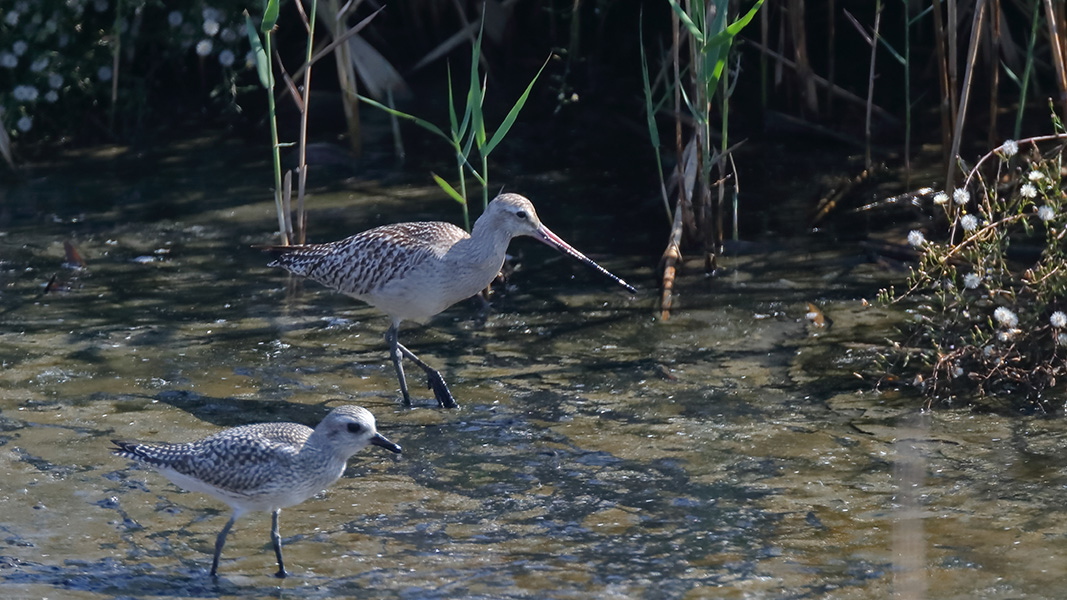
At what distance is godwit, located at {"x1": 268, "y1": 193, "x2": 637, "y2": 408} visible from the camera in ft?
22.1

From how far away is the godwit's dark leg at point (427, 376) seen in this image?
6.43 meters

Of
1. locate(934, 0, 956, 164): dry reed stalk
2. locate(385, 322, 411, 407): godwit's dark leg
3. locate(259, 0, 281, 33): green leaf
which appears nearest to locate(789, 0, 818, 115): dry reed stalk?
locate(934, 0, 956, 164): dry reed stalk

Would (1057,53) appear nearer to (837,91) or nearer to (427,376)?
(837,91)

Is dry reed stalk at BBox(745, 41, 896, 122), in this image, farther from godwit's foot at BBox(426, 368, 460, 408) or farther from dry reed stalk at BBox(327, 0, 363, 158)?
godwit's foot at BBox(426, 368, 460, 408)

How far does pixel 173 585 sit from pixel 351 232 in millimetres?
4246

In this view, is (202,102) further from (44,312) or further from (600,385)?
(600,385)

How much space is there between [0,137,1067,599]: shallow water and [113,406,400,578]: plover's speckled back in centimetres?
24

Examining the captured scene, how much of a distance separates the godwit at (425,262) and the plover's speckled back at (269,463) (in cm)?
156

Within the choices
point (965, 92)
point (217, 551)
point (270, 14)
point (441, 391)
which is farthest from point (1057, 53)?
point (217, 551)

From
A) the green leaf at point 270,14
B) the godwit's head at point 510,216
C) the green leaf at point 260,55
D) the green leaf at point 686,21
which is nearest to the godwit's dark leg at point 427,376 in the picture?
the godwit's head at point 510,216

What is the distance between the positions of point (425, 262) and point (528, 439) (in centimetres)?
119

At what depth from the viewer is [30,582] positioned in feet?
15.4

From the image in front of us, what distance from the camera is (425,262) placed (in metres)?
6.75

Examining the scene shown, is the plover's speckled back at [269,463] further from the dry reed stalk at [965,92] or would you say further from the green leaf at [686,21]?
the dry reed stalk at [965,92]
